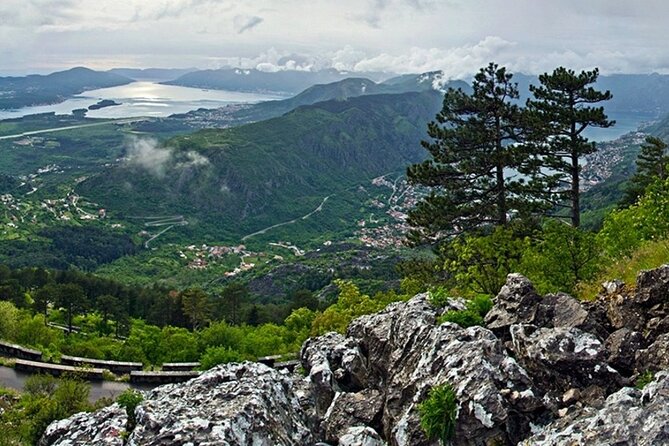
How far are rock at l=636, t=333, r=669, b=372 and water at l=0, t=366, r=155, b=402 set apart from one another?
1962 centimetres


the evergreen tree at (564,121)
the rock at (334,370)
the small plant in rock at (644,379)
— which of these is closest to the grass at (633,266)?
the small plant in rock at (644,379)

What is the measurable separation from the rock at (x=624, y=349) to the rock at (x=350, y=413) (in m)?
4.92

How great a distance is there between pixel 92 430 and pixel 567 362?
966 cm

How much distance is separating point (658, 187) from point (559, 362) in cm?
1326

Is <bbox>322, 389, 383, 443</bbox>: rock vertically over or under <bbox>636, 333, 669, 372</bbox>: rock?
under

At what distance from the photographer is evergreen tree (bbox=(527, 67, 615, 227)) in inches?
1022

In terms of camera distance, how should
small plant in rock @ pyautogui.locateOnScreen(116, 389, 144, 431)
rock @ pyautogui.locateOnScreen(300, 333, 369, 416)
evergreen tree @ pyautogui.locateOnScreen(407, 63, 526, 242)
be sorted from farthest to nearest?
evergreen tree @ pyautogui.locateOnScreen(407, 63, 526, 242), rock @ pyautogui.locateOnScreen(300, 333, 369, 416), small plant in rock @ pyautogui.locateOnScreen(116, 389, 144, 431)

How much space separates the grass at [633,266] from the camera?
1457 cm

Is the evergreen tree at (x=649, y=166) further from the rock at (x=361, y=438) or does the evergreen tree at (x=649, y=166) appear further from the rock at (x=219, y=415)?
the rock at (x=219, y=415)

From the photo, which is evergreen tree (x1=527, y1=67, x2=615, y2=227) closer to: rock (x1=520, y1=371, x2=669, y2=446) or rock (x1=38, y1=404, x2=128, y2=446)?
rock (x1=520, y1=371, x2=669, y2=446)

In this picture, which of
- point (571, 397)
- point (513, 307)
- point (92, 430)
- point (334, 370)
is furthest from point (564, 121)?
point (92, 430)

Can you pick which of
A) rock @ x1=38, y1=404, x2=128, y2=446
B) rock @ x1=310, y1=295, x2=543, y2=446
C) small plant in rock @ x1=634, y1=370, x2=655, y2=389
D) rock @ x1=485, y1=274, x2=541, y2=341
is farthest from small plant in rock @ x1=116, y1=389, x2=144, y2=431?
small plant in rock @ x1=634, y1=370, x2=655, y2=389

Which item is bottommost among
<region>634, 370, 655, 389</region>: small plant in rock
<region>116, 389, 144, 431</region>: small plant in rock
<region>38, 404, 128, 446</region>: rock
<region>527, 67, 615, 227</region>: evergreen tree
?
<region>38, 404, 128, 446</region>: rock

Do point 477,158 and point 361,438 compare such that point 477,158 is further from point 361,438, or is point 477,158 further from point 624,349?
point 361,438
